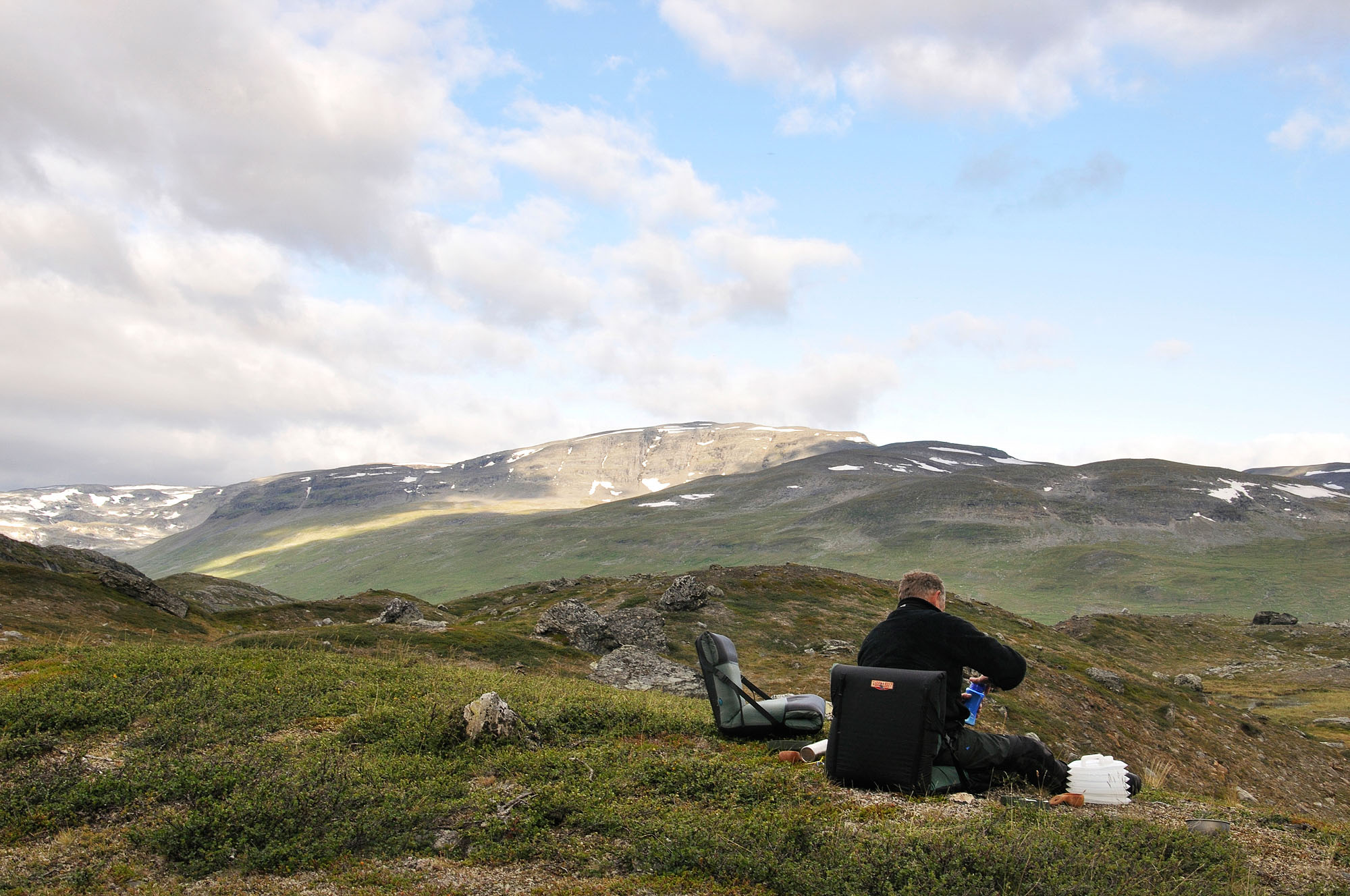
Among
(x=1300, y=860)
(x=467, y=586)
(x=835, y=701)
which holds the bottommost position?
(x=467, y=586)

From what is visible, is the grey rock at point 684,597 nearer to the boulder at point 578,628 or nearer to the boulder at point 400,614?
the boulder at point 578,628

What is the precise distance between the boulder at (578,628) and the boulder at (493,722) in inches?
832

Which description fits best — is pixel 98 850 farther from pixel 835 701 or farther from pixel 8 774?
pixel 835 701

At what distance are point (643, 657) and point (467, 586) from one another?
481 feet

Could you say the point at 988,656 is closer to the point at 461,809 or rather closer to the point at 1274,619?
the point at 461,809

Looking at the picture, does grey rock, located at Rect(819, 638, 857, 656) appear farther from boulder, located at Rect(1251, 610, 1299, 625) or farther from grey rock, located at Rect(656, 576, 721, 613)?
boulder, located at Rect(1251, 610, 1299, 625)

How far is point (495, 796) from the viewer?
30.1ft

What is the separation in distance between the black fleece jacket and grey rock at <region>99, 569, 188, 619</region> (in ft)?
134

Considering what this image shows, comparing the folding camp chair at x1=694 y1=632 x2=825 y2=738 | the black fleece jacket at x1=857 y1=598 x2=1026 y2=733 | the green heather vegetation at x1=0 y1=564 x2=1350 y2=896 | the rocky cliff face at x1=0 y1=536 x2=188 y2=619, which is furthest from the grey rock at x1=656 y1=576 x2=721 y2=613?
the black fleece jacket at x1=857 y1=598 x2=1026 y2=733

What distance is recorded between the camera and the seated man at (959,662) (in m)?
8.55

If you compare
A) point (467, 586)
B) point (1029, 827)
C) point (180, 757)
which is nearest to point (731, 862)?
point (1029, 827)

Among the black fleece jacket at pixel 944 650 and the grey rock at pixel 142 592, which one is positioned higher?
the black fleece jacket at pixel 944 650

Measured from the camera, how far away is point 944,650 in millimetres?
8797

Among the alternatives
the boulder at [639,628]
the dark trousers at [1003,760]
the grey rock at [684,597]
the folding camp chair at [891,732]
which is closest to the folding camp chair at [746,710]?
the folding camp chair at [891,732]
